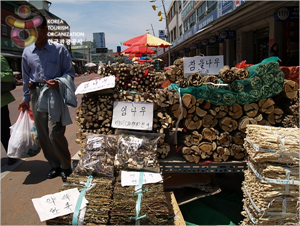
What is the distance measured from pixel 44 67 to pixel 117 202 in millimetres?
2206

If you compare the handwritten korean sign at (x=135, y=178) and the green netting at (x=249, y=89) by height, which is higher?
the green netting at (x=249, y=89)

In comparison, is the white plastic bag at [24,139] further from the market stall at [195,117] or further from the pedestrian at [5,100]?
the market stall at [195,117]

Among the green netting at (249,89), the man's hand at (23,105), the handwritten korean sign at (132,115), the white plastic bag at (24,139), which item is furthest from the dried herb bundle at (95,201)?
the man's hand at (23,105)

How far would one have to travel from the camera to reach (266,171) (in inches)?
75.0

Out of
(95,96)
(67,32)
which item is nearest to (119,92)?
(95,96)

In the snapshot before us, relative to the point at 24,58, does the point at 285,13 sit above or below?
above

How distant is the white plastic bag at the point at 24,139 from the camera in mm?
3613

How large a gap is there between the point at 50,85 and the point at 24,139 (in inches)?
46.7

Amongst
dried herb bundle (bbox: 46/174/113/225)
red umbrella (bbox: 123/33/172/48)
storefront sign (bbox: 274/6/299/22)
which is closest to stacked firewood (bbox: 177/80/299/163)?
dried herb bundle (bbox: 46/174/113/225)

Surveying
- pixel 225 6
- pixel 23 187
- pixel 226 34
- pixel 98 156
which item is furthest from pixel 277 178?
pixel 226 34

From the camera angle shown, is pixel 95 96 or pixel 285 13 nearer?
pixel 95 96

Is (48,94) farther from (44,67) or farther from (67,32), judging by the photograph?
(67,32)

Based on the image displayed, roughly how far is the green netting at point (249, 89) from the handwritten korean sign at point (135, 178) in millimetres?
1017

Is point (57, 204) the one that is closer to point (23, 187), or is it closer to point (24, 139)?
point (23, 187)
